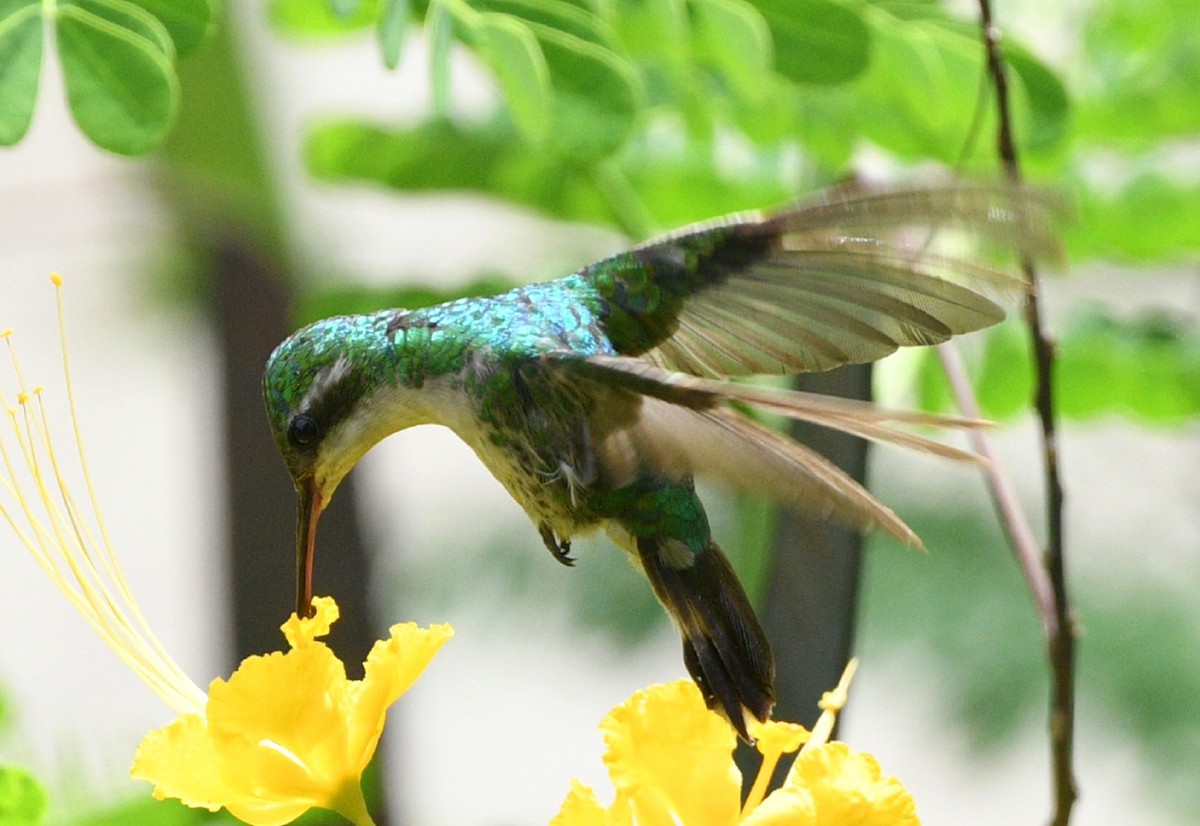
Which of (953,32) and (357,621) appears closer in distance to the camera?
(953,32)

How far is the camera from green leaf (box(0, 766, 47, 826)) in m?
0.78

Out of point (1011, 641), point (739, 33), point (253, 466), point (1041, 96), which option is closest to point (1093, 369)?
point (1041, 96)

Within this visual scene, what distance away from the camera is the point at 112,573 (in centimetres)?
82

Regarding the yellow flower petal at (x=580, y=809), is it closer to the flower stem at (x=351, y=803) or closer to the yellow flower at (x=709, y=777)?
the yellow flower at (x=709, y=777)

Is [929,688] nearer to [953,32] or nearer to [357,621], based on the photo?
[357,621]

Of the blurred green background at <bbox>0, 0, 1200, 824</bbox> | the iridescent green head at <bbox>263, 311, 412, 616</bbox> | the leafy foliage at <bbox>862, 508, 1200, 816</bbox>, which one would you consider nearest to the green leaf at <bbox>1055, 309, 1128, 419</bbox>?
the blurred green background at <bbox>0, 0, 1200, 824</bbox>

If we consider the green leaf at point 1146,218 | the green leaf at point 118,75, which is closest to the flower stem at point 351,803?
the green leaf at point 118,75

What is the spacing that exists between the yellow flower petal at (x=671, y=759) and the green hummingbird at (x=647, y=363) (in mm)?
32

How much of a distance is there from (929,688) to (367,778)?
204 centimetres

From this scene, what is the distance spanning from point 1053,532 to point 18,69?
2.23 ft

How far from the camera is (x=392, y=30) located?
0.83m

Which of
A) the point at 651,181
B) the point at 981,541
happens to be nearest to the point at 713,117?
the point at 651,181

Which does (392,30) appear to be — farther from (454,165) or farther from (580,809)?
(454,165)

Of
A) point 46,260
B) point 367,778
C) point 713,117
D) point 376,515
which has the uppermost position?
point 713,117
